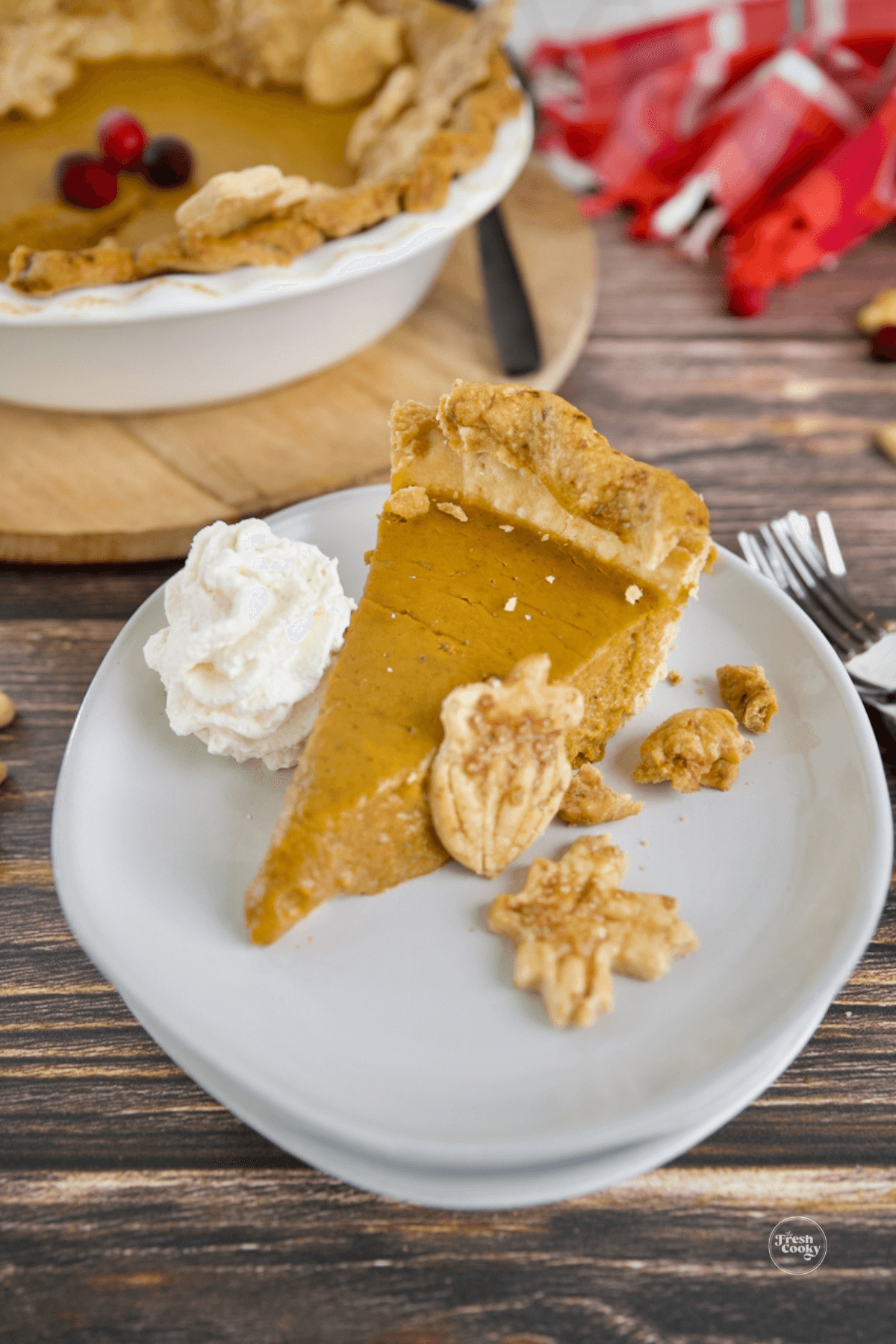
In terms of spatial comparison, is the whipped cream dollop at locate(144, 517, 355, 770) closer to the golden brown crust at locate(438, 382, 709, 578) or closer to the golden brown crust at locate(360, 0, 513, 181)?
the golden brown crust at locate(438, 382, 709, 578)

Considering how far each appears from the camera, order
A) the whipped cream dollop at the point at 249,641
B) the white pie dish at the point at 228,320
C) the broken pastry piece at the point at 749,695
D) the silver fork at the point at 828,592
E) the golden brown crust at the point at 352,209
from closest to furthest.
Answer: the whipped cream dollop at the point at 249,641, the broken pastry piece at the point at 749,695, the silver fork at the point at 828,592, the white pie dish at the point at 228,320, the golden brown crust at the point at 352,209

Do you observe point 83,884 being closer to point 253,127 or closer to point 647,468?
point 647,468

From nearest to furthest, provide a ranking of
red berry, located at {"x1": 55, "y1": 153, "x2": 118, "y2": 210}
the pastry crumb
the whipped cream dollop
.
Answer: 1. the whipped cream dollop
2. the pastry crumb
3. red berry, located at {"x1": 55, "y1": 153, "x2": 118, "y2": 210}

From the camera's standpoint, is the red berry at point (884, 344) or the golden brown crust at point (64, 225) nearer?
the golden brown crust at point (64, 225)

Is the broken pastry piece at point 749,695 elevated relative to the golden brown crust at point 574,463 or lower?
lower

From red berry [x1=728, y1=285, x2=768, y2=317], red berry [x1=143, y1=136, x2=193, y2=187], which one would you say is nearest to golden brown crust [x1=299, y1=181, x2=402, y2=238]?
red berry [x1=143, y1=136, x2=193, y2=187]

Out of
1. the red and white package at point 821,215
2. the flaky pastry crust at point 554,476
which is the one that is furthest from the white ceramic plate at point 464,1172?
the red and white package at point 821,215

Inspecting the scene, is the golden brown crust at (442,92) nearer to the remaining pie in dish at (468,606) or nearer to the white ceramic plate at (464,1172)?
the remaining pie in dish at (468,606)
